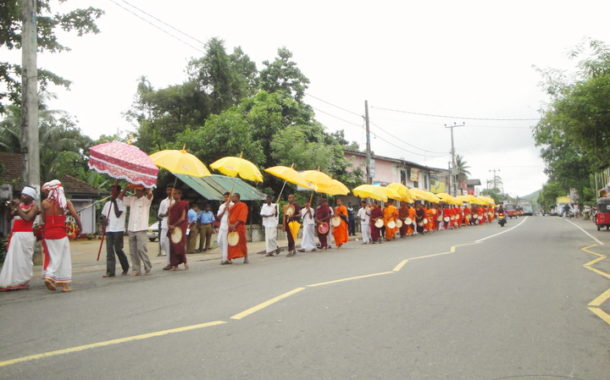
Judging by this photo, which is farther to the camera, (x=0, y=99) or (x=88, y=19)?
(x=0, y=99)

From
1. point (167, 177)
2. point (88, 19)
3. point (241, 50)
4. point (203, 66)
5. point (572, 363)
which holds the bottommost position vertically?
point (572, 363)

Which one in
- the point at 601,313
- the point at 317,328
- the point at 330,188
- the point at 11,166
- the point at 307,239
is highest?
the point at 11,166

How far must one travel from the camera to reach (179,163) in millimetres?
10875

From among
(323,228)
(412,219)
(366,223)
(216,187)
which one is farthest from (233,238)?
(412,219)

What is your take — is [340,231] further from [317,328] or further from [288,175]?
[317,328]

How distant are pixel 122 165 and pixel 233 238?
4.02 metres

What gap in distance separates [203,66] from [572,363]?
111ft

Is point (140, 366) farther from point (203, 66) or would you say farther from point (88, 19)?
point (203, 66)

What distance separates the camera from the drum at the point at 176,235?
1112 cm

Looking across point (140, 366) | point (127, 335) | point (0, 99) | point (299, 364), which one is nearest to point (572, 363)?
point (299, 364)

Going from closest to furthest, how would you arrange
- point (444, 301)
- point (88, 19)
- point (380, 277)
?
point (444, 301), point (380, 277), point (88, 19)

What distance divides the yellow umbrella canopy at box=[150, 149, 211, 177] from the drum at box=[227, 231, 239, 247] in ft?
6.90

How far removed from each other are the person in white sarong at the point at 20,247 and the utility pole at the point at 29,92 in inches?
173

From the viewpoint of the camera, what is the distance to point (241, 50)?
42.7m
